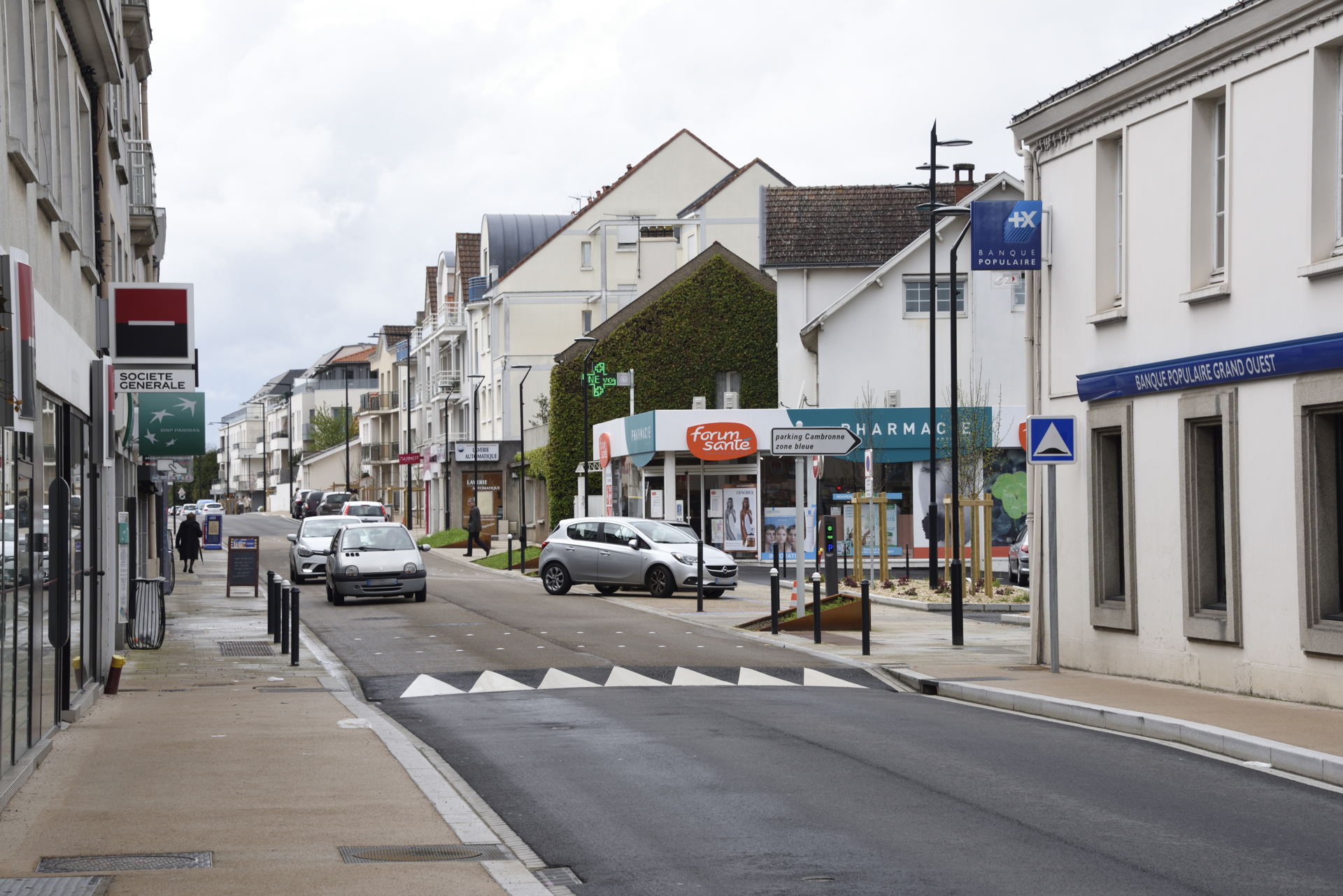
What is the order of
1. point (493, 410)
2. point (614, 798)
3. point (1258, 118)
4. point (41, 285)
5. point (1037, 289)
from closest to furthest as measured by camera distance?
1. point (614, 798)
2. point (41, 285)
3. point (1258, 118)
4. point (1037, 289)
5. point (493, 410)

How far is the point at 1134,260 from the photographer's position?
1633 centimetres

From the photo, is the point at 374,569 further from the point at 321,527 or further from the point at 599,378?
the point at 599,378

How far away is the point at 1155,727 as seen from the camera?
12305mm

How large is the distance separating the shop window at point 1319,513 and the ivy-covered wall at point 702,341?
41.4 metres

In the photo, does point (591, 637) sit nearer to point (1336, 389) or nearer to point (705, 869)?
point (1336, 389)

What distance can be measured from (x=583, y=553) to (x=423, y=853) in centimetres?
2485

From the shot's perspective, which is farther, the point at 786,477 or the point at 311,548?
the point at 786,477

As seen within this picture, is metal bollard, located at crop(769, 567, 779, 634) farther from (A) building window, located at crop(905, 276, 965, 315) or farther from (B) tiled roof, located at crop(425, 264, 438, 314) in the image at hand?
(B) tiled roof, located at crop(425, 264, 438, 314)

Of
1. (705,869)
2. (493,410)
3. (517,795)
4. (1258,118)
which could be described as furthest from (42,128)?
(493,410)

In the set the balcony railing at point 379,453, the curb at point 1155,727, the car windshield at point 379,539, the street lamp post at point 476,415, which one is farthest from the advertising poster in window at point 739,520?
the balcony railing at point 379,453

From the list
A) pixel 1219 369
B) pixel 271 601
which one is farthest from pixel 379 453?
pixel 1219 369

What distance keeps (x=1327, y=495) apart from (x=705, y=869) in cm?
829

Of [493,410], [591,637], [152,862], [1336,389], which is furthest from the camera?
[493,410]

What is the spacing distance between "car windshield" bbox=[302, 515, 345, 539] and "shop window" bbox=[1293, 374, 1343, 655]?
2594 cm
